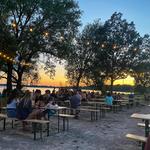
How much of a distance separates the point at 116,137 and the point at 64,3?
66.5ft

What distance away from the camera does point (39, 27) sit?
30719mm

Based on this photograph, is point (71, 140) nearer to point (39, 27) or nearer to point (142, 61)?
point (39, 27)

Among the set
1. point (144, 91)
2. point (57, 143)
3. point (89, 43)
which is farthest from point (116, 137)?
point (144, 91)

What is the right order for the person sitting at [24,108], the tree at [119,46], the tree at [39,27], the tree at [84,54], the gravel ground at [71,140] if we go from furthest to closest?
the tree at [119,46], the tree at [84,54], the tree at [39,27], the person sitting at [24,108], the gravel ground at [71,140]

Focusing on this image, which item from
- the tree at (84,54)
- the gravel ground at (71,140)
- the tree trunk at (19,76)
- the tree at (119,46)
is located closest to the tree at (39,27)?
the tree trunk at (19,76)

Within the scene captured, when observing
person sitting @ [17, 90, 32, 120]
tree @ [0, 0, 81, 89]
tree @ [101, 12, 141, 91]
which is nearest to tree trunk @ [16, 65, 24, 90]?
tree @ [0, 0, 81, 89]

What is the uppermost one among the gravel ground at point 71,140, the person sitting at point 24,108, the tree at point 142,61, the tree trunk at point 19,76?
the tree at point 142,61

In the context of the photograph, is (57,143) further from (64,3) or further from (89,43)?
(89,43)

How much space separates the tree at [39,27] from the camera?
2976 cm

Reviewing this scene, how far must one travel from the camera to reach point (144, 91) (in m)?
56.7

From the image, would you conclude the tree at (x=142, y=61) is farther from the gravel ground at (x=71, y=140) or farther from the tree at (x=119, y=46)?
the gravel ground at (x=71, y=140)

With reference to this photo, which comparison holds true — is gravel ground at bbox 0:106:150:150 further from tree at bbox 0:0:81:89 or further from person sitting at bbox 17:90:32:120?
tree at bbox 0:0:81:89

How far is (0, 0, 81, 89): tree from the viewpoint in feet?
97.6

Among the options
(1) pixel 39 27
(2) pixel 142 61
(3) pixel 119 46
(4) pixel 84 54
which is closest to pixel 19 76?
(1) pixel 39 27
